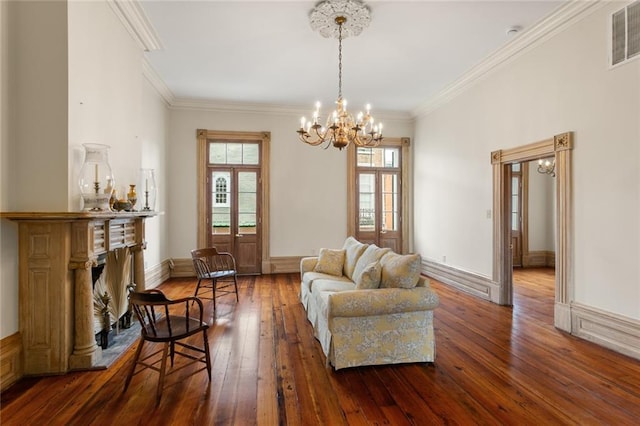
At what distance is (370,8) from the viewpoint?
352 cm

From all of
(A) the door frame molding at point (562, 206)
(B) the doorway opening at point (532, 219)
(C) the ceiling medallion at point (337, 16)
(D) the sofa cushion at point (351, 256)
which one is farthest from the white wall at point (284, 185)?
(B) the doorway opening at point (532, 219)

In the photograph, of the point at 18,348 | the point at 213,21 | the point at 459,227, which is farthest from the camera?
the point at 459,227

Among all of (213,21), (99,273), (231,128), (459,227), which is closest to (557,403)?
(459,227)

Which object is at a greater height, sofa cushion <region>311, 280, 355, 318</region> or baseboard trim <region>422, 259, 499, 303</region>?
sofa cushion <region>311, 280, 355, 318</region>

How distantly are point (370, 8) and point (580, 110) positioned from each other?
2.54 m

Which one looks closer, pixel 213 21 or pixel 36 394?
pixel 36 394

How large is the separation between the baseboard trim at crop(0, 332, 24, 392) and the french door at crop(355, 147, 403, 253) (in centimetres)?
564

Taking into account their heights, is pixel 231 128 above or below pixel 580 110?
above

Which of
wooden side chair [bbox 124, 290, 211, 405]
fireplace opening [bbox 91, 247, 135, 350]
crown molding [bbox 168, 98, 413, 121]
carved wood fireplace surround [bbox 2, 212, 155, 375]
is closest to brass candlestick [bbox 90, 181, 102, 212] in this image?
carved wood fireplace surround [bbox 2, 212, 155, 375]

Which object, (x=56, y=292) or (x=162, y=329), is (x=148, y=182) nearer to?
(x=56, y=292)

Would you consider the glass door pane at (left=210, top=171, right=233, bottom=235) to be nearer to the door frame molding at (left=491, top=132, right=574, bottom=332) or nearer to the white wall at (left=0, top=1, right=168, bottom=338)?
the white wall at (left=0, top=1, right=168, bottom=338)

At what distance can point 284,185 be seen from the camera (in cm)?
691

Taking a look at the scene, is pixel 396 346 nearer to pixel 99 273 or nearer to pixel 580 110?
pixel 99 273

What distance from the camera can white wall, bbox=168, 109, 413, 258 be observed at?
6551 millimetres
